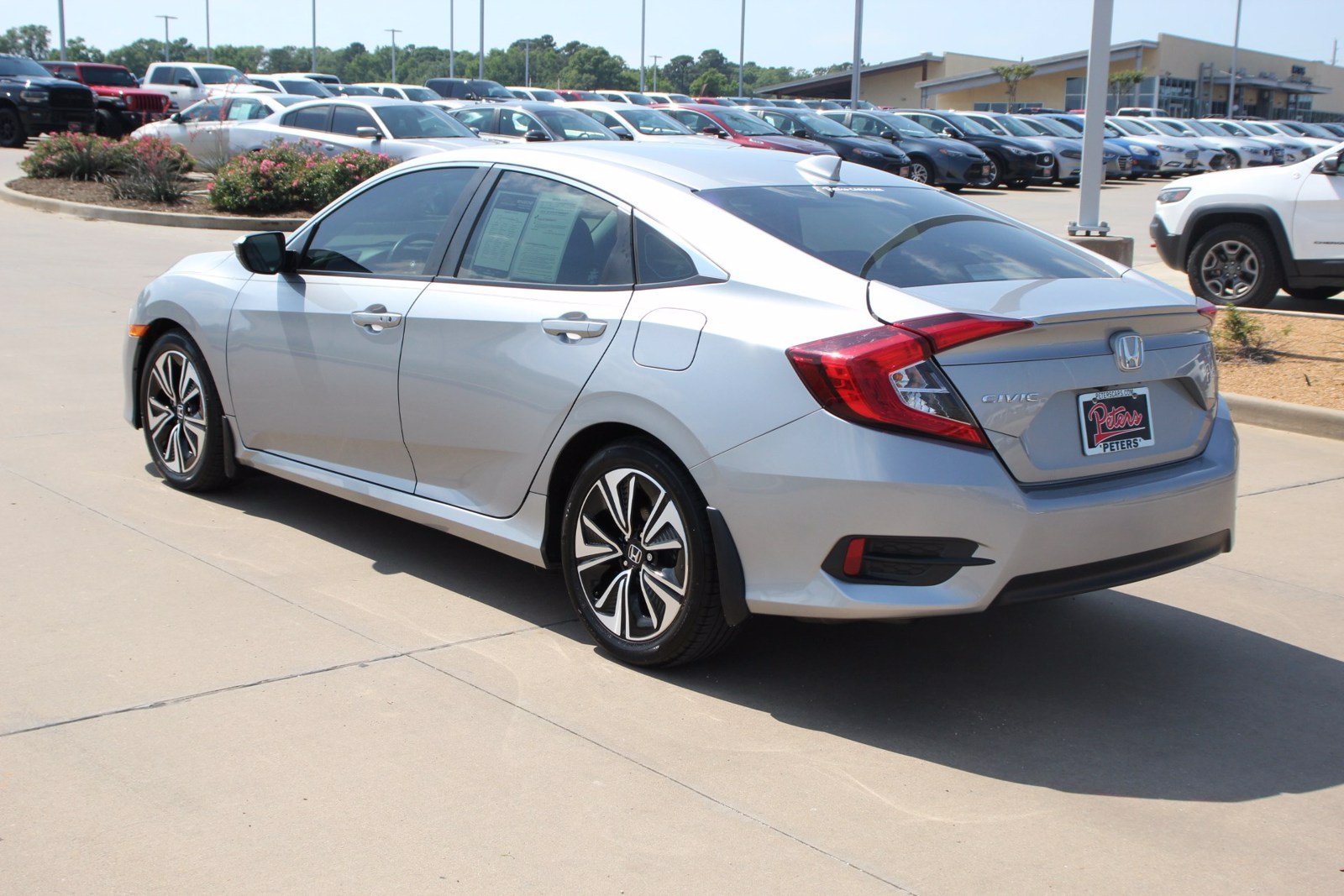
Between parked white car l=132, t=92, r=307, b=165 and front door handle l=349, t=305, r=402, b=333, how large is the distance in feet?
57.6

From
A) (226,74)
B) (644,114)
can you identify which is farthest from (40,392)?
(226,74)

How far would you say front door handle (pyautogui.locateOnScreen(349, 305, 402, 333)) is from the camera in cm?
515

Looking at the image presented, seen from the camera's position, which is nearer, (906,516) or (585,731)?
(906,516)

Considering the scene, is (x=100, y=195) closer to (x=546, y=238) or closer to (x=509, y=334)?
(x=546, y=238)

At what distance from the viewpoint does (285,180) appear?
1894 centimetres

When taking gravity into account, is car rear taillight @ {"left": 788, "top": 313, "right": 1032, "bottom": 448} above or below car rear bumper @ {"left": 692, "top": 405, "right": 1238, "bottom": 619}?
above

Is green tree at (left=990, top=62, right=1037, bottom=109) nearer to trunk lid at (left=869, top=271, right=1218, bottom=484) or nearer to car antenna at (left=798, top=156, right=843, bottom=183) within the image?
car antenna at (left=798, top=156, right=843, bottom=183)

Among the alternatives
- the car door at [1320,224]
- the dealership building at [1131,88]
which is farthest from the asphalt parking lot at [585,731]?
the dealership building at [1131,88]

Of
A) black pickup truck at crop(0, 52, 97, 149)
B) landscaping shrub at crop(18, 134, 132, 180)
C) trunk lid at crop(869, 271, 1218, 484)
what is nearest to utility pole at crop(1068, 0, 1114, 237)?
trunk lid at crop(869, 271, 1218, 484)

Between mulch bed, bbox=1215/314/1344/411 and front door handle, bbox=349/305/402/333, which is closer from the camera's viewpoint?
front door handle, bbox=349/305/402/333

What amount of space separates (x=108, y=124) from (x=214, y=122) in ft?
35.2

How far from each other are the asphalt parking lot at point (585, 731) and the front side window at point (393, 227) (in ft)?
3.74

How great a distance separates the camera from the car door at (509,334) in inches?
180

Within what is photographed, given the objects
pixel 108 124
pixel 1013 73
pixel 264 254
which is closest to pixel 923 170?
pixel 108 124
